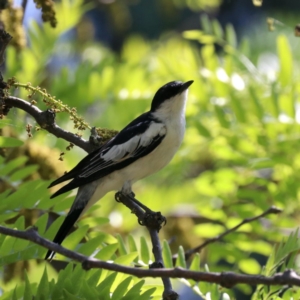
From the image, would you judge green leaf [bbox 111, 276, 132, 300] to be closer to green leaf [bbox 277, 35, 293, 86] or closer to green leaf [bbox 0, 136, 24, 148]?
green leaf [bbox 0, 136, 24, 148]

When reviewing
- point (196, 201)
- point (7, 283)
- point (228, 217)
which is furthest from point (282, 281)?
point (196, 201)

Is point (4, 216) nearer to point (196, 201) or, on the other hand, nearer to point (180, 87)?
point (180, 87)

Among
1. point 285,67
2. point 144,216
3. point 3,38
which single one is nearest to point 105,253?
point 144,216

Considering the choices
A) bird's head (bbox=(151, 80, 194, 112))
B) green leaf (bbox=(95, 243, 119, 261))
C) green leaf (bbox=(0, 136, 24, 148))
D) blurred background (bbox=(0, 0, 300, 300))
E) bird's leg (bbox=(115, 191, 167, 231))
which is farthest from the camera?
bird's head (bbox=(151, 80, 194, 112))

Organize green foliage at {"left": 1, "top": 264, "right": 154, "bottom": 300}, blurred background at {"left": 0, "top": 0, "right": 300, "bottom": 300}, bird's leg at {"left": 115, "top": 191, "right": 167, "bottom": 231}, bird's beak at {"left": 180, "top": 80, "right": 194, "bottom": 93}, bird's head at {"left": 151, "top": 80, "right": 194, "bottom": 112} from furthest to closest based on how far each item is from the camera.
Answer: bird's head at {"left": 151, "top": 80, "right": 194, "bottom": 112}
bird's beak at {"left": 180, "top": 80, "right": 194, "bottom": 93}
blurred background at {"left": 0, "top": 0, "right": 300, "bottom": 300}
bird's leg at {"left": 115, "top": 191, "right": 167, "bottom": 231}
green foliage at {"left": 1, "top": 264, "right": 154, "bottom": 300}

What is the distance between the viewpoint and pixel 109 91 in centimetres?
329

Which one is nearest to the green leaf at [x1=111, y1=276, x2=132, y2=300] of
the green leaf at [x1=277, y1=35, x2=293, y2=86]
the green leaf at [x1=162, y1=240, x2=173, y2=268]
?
the green leaf at [x1=162, y1=240, x2=173, y2=268]

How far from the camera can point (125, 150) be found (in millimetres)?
2803

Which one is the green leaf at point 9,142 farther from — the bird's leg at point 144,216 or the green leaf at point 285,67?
the green leaf at point 285,67

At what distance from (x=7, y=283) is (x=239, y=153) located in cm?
124

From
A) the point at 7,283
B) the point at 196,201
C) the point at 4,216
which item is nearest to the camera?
the point at 4,216

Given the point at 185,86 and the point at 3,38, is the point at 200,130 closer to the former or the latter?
the point at 185,86

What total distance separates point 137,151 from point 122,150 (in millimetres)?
105

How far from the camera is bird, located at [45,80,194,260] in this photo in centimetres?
259
